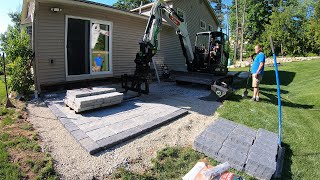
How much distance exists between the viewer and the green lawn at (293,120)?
354cm

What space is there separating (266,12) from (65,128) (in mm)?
37290

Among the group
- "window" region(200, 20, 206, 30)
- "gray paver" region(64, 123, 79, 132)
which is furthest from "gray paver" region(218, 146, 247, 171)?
"window" region(200, 20, 206, 30)

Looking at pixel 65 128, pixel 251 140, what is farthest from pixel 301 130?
pixel 65 128

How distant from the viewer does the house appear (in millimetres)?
6828

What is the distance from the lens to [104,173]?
298cm

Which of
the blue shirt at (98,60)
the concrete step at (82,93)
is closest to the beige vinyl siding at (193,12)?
the blue shirt at (98,60)

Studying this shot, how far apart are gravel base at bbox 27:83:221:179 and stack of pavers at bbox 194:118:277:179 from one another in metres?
0.45

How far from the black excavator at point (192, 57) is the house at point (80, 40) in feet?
4.33

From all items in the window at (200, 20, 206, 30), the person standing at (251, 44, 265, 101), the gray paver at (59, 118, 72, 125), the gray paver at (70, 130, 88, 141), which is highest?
the window at (200, 20, 206, 30)

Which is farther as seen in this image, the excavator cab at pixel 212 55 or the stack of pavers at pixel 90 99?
the excavator cab at pixel 212 55

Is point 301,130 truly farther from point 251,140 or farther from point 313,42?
point 313,42

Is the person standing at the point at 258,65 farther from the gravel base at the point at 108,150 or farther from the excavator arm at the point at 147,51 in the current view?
the excavator arm at the point at 147,51

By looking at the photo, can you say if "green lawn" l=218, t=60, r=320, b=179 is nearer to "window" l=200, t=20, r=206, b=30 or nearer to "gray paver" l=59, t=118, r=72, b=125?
"gray paver" l=59, t=118, r=72, b=125

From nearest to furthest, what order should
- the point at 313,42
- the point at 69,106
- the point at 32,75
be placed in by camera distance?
the point at 69,106 < the point at 32,75 < the point at 313,42
